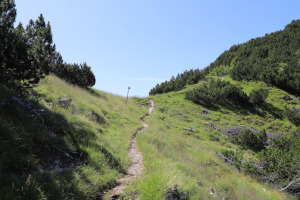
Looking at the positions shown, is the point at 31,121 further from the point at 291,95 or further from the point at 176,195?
the point at 291,95

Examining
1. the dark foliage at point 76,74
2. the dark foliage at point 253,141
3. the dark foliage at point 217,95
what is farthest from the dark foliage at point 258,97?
the dark foliage at point 76,74

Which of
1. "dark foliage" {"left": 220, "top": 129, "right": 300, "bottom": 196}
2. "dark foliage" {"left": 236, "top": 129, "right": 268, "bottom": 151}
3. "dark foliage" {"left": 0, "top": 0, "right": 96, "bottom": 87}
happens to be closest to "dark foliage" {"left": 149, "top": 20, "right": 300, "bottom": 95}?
"dark foliage" {"left": 236, "top": 129, "right": 268, "bottom": 151}

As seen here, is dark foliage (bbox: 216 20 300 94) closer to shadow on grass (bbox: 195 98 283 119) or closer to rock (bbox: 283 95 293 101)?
rock (bbox: 283 95 293 101)

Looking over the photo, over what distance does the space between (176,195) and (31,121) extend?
6.08 m

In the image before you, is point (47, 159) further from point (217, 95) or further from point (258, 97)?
point (258, 97)

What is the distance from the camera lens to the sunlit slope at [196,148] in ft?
19.6

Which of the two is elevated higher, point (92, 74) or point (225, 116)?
point (92, 74)

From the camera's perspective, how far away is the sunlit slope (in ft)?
19.6

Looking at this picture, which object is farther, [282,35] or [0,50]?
[282,35]

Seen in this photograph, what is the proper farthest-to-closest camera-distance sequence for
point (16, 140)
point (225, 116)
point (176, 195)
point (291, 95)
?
1. point (291, 95)
2. point (225, 116)
3. point (176, 195)
4. point (16, 140)

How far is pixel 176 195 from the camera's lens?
5.06 metres

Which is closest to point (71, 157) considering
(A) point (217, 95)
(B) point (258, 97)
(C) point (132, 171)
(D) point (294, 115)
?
(C) point (132, 171)

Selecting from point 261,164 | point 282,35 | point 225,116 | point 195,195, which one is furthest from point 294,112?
point 282,35

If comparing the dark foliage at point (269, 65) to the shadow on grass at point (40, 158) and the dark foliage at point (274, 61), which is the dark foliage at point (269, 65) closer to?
the dark foliage at point (274, 61)
